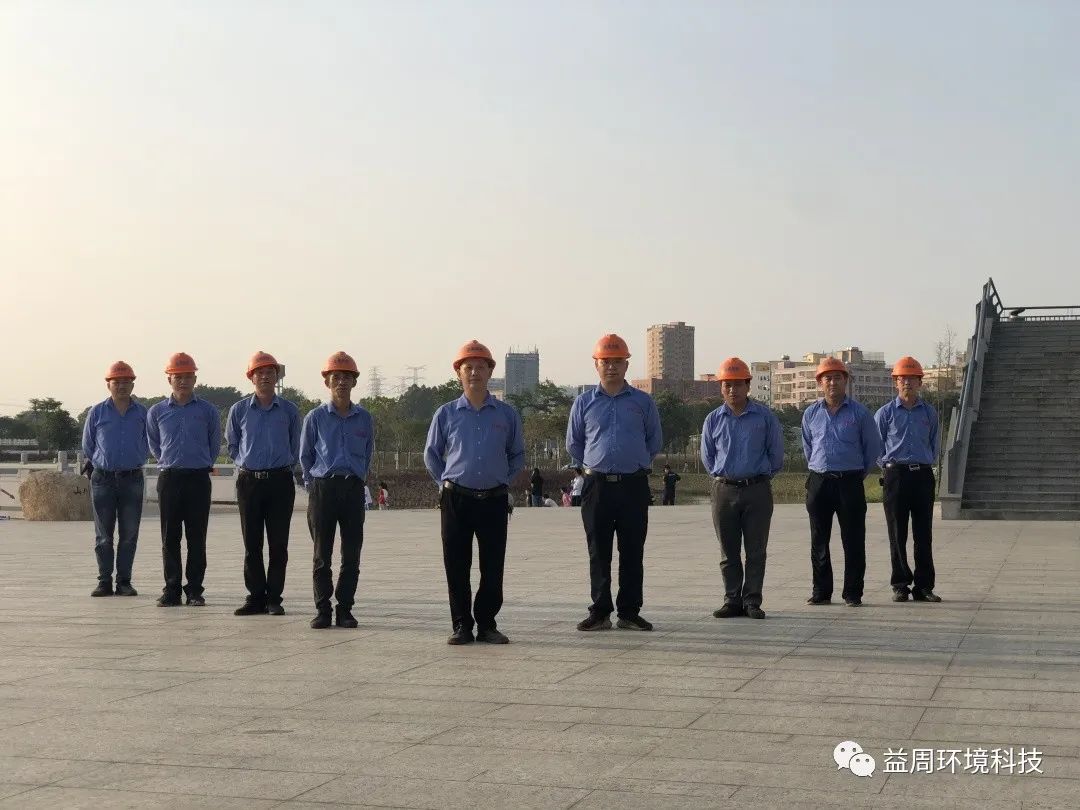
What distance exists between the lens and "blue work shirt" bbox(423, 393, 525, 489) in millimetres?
9047

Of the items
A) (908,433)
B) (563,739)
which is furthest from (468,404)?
(908,433)

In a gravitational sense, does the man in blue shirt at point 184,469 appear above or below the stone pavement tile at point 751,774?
above

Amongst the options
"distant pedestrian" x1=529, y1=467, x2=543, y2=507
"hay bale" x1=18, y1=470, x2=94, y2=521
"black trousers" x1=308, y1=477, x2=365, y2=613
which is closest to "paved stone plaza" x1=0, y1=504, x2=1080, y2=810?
"black trousers" x1=308, y1=477, x2=365, y2=613

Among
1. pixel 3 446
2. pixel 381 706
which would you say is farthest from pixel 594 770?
pixel 3 446

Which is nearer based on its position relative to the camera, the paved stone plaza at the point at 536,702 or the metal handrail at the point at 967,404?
the paved stone plaza at the point at 536,702

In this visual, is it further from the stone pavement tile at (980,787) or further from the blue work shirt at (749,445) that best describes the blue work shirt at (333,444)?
the stone pavement tile at (980,787)

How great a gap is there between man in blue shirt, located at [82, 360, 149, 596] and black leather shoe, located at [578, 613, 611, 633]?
4555 millimetres

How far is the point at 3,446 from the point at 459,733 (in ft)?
419

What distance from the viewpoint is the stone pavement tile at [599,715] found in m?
6.28

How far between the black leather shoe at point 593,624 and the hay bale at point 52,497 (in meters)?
18.6

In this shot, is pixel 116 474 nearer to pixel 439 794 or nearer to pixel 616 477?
pixel 616 477

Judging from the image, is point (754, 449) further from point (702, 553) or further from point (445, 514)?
point (702, 553)

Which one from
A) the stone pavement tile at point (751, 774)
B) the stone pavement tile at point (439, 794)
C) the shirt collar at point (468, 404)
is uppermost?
the shirt collar at point (468, 404)

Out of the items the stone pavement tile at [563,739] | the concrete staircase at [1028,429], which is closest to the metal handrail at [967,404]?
the concrete staircase at [1028,429]
